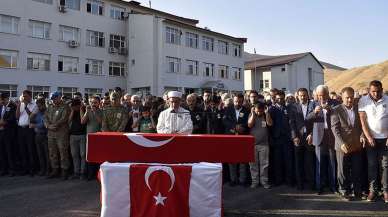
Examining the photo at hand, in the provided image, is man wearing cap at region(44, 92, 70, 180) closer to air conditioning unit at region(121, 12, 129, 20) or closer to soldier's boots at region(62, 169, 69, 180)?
soldier's boots at region(62, 169, 69, 180)

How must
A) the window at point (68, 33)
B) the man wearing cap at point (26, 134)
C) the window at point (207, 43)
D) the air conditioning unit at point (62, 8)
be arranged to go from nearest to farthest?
the man wearing cap at point (26, 134) < the air conditioning unit at point (62, 8) < the window at point (68, 33) < the window at point (207, 43)

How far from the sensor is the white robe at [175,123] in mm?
6555

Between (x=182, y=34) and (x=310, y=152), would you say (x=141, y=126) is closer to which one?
(x=310, y=152)

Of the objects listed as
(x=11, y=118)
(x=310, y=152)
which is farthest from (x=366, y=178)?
(x=11, y=118)

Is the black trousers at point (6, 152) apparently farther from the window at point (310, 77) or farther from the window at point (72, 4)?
the window at point (310, 77)

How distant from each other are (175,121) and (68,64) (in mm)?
30162

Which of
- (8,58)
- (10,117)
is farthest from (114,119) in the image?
(8,58)

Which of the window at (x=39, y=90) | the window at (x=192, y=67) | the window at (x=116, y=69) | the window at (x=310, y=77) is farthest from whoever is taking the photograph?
the window at (x=310, y=77)

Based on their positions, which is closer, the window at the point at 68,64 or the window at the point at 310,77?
the window at the point at 68,64

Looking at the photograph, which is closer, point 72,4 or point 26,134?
point 26,134

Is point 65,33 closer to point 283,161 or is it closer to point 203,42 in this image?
point 203,42

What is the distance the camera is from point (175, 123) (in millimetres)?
6582

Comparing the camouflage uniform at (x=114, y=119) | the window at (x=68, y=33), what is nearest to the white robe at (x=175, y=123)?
Answer: the camouflage uniform at (x=114, y=119)

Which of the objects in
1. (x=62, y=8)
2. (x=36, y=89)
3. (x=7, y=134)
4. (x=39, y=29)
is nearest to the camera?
(x=7, y=134)
